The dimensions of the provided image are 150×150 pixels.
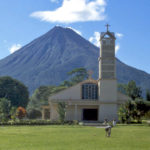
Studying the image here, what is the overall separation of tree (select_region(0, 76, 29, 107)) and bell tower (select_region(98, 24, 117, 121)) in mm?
22530

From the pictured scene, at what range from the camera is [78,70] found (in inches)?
3802

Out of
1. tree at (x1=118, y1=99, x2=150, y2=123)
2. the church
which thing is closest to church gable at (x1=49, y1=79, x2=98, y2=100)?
the church

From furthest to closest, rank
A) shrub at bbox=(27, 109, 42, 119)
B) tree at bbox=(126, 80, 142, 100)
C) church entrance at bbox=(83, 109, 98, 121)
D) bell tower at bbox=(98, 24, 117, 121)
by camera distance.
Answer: tree at bbox=(126, 80, 142, 100)
shrub at bbox=(27, 109, 42, 119)
church entrance at bbox=(83, 109, 98, 121)
bell tower at bbox=(98, 24, 117, 121)

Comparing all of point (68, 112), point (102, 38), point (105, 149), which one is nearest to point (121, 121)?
point (68, 112)

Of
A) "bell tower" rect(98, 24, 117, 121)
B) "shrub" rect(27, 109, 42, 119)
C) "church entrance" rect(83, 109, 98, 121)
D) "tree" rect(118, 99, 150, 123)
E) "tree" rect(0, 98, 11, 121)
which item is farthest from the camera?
"shrub" rect(27, 109, 42, 119)

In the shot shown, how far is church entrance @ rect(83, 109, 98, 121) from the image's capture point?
48494mm

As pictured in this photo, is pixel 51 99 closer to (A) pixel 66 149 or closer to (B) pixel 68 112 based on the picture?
(B) pixel 68 112

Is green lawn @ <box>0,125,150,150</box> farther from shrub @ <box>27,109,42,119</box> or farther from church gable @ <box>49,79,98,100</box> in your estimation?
shrub @ <box>27,109,42,119</box>

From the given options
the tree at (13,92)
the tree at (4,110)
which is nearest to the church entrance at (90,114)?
the tree at (4,110)

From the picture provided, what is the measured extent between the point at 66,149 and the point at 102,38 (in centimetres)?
3529

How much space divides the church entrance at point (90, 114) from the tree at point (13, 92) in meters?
19.4

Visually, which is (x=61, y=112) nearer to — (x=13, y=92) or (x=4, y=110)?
(x=4, y=110)

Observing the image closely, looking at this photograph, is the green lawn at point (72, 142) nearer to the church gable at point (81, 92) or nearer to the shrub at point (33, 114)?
the church gable at point (81, 92)

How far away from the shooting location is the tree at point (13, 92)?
6391 cm
